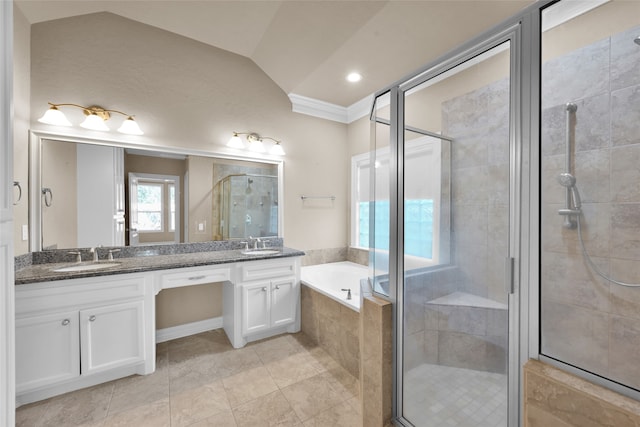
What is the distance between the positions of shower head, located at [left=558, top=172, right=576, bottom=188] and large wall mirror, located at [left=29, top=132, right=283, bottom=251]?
2.61m

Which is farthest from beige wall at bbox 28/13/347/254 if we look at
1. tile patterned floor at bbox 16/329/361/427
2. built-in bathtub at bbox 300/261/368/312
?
tile patterned floor at bbox 16/329/361/427

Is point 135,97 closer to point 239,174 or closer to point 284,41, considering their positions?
point 239,174

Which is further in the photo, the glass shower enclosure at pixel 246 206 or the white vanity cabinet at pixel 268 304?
the glass shower enclosure at pixel 246 206

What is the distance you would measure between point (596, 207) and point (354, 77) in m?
2.31

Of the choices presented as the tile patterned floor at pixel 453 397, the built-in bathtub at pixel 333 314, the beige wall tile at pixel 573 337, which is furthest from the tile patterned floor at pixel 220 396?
the beige wall tile at pixel 573 337

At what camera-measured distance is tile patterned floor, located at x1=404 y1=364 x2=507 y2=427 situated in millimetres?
1099

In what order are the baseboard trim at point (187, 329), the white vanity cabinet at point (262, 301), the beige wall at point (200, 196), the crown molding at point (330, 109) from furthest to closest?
the crown molding at point (330, 109) < the beige wall at point (200, 196) < the baseboard trim at point (187, 329) < the white vanity cabinet at point (262, 301)

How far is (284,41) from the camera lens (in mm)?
2428

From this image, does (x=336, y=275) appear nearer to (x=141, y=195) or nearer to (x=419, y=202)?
(x=419, y=202)

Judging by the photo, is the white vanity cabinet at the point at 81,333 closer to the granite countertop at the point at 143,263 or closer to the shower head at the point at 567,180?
the granite countertop at the point at 143,263

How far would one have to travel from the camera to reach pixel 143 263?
2.18m

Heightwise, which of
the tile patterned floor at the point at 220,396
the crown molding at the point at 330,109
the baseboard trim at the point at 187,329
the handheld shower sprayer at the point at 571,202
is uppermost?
the crown molding at the point at 330,109

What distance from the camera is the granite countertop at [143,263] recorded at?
1.76 metres

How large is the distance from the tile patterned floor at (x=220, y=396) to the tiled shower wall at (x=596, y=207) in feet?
4.30
